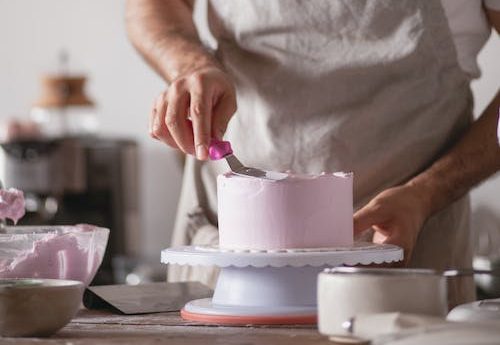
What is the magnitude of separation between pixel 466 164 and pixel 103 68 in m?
3.93

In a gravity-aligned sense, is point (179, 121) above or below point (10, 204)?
above

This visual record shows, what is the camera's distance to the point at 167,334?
1.13 meters

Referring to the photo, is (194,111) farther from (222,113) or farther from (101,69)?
(101,69)

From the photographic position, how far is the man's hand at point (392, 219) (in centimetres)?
141

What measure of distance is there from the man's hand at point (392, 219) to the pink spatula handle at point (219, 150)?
19 centimetres

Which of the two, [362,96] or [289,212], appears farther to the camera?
[362,96]

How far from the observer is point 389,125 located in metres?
1.66

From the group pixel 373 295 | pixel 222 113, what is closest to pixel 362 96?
pixel 222 113

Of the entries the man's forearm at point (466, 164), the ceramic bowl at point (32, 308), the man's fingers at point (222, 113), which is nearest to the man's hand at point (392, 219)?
the man's forearm at point (466, 164)

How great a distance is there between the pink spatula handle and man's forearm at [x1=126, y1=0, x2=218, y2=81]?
0.78ft

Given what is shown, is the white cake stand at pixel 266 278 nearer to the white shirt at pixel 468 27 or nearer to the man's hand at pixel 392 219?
the man's hand at pixel 392 219

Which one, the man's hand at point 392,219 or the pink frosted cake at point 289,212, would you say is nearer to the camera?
the pink frosted cake at point 289,212

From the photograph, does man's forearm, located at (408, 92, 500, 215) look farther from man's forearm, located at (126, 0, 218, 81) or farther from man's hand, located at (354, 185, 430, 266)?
man's forearm, located at (126, 0, 218, 81)

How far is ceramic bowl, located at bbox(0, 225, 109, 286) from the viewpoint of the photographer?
1.35 meters
